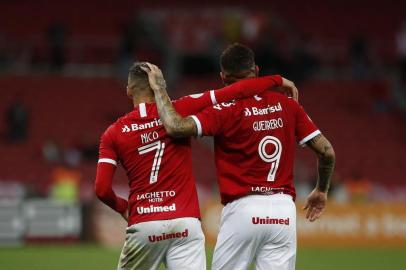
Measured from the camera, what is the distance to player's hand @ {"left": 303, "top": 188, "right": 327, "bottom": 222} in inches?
282

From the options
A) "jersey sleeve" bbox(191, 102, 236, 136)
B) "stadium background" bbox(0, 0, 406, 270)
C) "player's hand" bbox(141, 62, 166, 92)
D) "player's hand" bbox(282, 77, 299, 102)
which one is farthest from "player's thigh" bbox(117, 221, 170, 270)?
"stadium background" bbox(0, 0, 406, 270)

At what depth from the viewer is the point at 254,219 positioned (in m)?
6.69

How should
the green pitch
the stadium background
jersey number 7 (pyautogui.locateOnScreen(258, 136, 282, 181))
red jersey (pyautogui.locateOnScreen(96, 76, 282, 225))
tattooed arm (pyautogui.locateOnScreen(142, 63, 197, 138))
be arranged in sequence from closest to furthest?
1. tattooed arm (pyautogui.locateOnScreen(142, 63, 197, 138))
2. red jersey (pyautogui.locateOnScreen(96, 76, 282, 225))
3. jersey number 7 (pyautogui.locateOnScreen(258, 136, 282, 181))
4. the green pitch
5. the stadium background

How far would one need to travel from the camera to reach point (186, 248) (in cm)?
661

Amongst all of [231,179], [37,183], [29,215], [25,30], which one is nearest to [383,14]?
[25,30]

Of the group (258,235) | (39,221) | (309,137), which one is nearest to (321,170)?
(309,137)

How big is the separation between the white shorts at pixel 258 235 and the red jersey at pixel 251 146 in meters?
0.09

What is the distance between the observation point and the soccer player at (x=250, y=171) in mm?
6691

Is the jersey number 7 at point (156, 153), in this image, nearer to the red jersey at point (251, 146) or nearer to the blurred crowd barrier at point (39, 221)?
the red jersey at point (251, 146)

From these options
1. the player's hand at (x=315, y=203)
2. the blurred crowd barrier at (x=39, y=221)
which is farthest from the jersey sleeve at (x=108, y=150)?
the blurred crowd barrier at (x=39, y=221)

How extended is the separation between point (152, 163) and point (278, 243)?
98cm

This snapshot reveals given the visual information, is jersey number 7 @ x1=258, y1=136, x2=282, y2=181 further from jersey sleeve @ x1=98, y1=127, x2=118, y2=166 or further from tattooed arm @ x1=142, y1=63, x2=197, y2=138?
jersey sleeve @ x1=98, y1=127, x2=118, y2=166

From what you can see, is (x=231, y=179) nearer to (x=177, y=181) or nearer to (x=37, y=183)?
(x=177, y=181)

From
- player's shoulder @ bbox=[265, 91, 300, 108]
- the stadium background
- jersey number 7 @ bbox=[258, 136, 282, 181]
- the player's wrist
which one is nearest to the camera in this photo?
jersey number 7 @ bbox=[258, 136, 282, 181]
